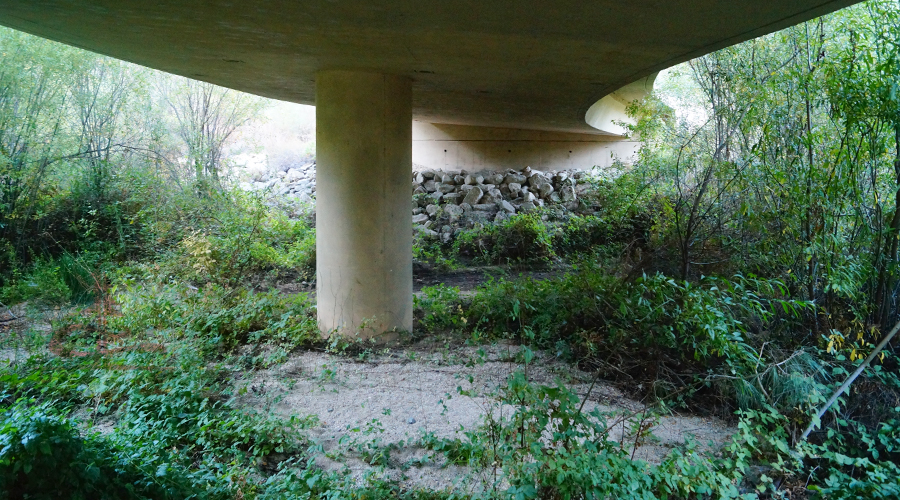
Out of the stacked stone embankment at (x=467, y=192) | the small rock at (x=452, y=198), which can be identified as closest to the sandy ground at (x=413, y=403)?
the stacked stone embankment at (x=467, y=192)

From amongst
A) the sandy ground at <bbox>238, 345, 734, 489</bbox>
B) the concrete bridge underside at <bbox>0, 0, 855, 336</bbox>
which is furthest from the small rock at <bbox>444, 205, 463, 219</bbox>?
the sandy ground at <bbox>238, 345, 734, 489</bbox>

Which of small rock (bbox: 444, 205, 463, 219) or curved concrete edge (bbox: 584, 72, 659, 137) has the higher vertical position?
curved concrete edge (bbox: 584, 72, 659, 137)

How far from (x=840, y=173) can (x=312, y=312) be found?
6.36 metres

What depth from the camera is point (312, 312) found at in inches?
302

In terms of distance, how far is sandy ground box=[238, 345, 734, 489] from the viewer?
4055mm

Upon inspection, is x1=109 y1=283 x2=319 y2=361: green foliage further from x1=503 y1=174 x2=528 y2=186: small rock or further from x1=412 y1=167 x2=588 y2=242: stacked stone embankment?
x1=503 y1=174 x2=528 y2=186: small rock

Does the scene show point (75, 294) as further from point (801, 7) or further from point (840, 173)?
point (840, 173)

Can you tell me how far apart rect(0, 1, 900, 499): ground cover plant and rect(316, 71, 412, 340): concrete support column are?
50cm

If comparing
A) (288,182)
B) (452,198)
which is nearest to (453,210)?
(452,198)

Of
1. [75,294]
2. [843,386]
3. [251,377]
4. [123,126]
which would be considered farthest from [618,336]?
[123,126]

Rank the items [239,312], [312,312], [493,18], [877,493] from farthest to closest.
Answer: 1. [312,312]
2. [239,312]
3. [493,18]
4. [877,493]

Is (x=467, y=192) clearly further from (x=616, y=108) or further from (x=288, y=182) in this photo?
(x=288, y=182)

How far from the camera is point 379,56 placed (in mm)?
5766

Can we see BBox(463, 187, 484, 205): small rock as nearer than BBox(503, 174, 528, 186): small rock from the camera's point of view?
Yes
